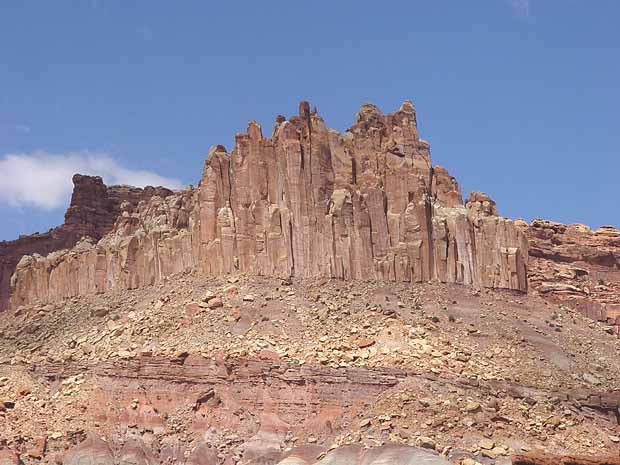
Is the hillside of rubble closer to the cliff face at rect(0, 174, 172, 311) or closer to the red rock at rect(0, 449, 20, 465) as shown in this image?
the red rock at rect(0, 449, 20, 465)

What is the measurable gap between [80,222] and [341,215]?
1872 inches

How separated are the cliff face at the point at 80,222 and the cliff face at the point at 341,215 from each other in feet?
115

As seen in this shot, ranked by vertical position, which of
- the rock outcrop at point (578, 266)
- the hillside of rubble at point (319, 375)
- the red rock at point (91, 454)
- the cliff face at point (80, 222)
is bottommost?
the red rock at point (91, 454)

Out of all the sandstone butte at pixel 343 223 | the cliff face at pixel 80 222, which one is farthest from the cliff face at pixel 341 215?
the cliff face at pixel 80 222

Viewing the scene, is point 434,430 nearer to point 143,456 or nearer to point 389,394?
point 389,394

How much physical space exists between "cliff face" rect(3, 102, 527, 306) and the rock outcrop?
5.76 metres

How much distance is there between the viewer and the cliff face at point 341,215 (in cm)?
6769

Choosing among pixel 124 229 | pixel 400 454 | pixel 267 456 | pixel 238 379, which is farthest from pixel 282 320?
pixel 124 229

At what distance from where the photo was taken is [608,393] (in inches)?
2286

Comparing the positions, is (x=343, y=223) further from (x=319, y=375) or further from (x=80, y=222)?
(x=80, y=222)

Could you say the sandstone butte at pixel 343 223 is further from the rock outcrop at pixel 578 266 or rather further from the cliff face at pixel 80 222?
the cliff face at pixel 80 222

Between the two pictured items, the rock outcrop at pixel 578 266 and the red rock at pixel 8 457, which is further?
the rock outcrop at pixel 578 266

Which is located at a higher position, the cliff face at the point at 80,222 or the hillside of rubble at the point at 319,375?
the cliff face at the point at 80,222

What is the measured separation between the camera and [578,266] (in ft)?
273
